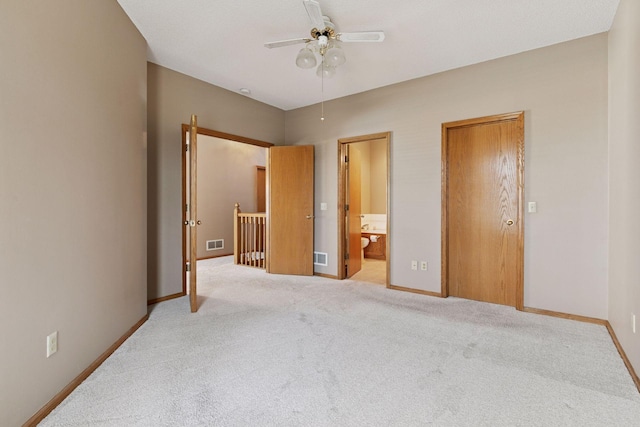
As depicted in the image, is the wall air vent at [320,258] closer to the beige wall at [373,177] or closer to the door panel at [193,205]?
the door panel at [193,205]

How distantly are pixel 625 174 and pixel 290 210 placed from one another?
3.66 metres

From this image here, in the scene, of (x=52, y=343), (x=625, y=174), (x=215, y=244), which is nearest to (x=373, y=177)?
(x=215, y=244)

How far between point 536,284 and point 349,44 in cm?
296

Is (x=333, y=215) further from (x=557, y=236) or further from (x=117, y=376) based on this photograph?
(x=117, y=376)

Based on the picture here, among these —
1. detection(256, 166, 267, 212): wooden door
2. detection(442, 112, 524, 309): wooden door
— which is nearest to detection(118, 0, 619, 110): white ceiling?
detection(442, 112, 524, 309): wooden door

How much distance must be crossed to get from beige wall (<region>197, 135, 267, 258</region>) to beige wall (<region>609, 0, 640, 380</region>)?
5.65 m

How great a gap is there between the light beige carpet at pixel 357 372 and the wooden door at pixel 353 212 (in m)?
1.54

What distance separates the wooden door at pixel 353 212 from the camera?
4.52m

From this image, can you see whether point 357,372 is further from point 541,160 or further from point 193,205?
point 541,160

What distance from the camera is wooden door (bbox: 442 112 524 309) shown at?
3135mm

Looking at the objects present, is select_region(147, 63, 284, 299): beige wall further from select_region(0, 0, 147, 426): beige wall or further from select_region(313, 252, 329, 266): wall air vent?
select_region(313, 252, 329, 266): wall air vent

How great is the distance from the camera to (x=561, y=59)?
284 cm

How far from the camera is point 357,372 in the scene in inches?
74.7

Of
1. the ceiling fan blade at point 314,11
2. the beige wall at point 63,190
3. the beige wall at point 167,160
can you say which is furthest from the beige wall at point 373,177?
the beige wall at point 63,190
